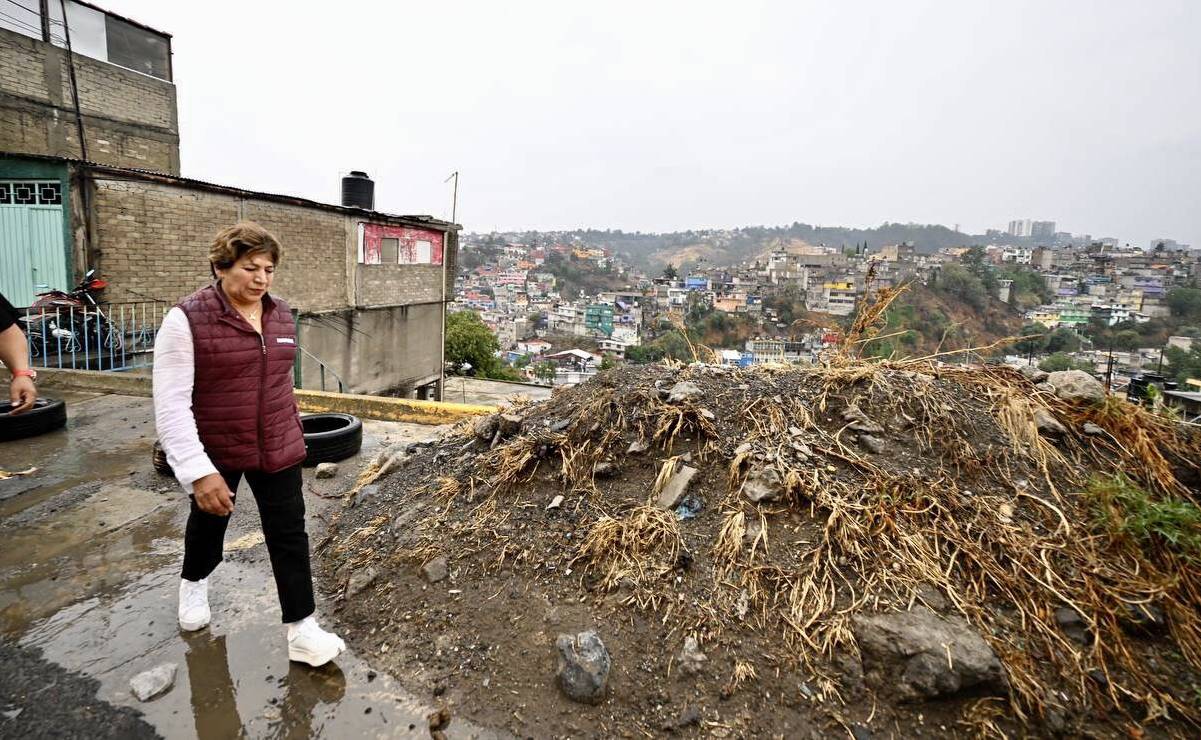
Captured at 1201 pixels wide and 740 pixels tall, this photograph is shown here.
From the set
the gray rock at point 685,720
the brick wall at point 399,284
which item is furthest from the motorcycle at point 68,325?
the gray rock at point 685,720

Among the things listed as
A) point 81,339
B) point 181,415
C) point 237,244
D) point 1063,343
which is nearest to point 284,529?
point 181,415

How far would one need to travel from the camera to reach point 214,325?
206 centimetres

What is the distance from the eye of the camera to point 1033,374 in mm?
3939

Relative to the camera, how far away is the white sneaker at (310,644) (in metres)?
2.20

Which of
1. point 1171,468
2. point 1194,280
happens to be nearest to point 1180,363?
point 1171,468

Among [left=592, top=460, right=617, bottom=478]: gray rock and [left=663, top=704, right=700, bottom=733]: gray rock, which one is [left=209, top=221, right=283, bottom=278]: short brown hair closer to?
[left=592, top=460, right=617, bottom=478]: gray rock

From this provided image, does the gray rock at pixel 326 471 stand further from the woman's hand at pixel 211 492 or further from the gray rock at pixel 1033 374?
the gray rock at pixel 1033 374

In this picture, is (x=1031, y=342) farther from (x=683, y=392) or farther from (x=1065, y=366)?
(x=683, y=392)

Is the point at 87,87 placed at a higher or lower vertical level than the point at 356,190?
higher

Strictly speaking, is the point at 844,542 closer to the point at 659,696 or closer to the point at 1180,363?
the point at 659,696

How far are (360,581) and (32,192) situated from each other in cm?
1123

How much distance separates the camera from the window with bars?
9.44 metres

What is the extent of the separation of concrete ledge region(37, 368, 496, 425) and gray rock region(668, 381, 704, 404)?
305cm

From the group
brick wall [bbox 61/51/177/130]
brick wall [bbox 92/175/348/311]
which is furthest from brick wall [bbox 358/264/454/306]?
brick wall [bbox 61/51/177/130]
